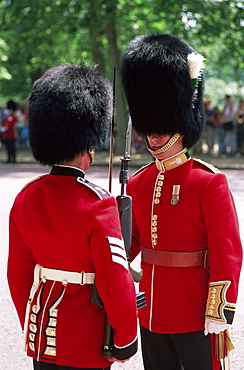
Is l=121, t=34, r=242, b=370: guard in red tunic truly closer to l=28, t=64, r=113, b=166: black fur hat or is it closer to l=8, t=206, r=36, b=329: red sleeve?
l=28, t=64, r=113, b=166: black fur hat

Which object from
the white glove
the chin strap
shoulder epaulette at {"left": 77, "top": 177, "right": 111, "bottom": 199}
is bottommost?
the white glove

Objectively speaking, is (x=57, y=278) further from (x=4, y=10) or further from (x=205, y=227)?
(x=4, y=10)

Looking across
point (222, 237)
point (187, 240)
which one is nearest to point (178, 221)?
point (187, 240)

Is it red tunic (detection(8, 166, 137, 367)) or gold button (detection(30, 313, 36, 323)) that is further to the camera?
gold button (detection(30, 313, 36, 323))

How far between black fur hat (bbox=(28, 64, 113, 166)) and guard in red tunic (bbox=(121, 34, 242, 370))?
41 centimetres

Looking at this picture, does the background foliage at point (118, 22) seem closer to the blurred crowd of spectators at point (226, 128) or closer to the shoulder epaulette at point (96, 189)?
the blurred crowd of spectators at point (226, 128)

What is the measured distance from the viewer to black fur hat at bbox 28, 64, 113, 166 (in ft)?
8.13

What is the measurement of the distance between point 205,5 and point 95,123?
1299cm

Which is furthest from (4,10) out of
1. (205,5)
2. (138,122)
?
(138,122)

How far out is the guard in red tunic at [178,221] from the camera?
267 cm

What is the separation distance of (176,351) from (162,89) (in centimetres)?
122

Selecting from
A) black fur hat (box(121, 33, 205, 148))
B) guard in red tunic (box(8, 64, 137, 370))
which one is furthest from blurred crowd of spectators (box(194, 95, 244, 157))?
guard in red tunic (box(8, 64, 137, 370))

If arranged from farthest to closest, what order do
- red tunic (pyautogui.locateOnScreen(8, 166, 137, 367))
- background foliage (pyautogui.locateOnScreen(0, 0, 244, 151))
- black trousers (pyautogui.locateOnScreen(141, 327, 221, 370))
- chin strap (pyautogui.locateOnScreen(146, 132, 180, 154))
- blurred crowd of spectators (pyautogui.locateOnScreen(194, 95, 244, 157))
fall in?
1. blurred crowd of spectators (pyautogui.locateOnScreen(194, 95, 244, 157))
2. background foliage (pyautogui.locateOnScreen(0, 0, 244, 151))
3. chin strap (pyautogui.locateOnScreen(146, 132, 180, 154))
4. black trousers (pyautogui.locateOnScreen(141, 327, 221, 370))
5. red tunic (pyautogui.locateOnScreen(8, 166, 137, 367))

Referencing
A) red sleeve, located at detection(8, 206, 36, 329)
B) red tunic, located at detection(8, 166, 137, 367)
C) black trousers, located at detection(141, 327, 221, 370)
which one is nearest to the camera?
red tunic, located at detection(8, 166, 137, 367)
